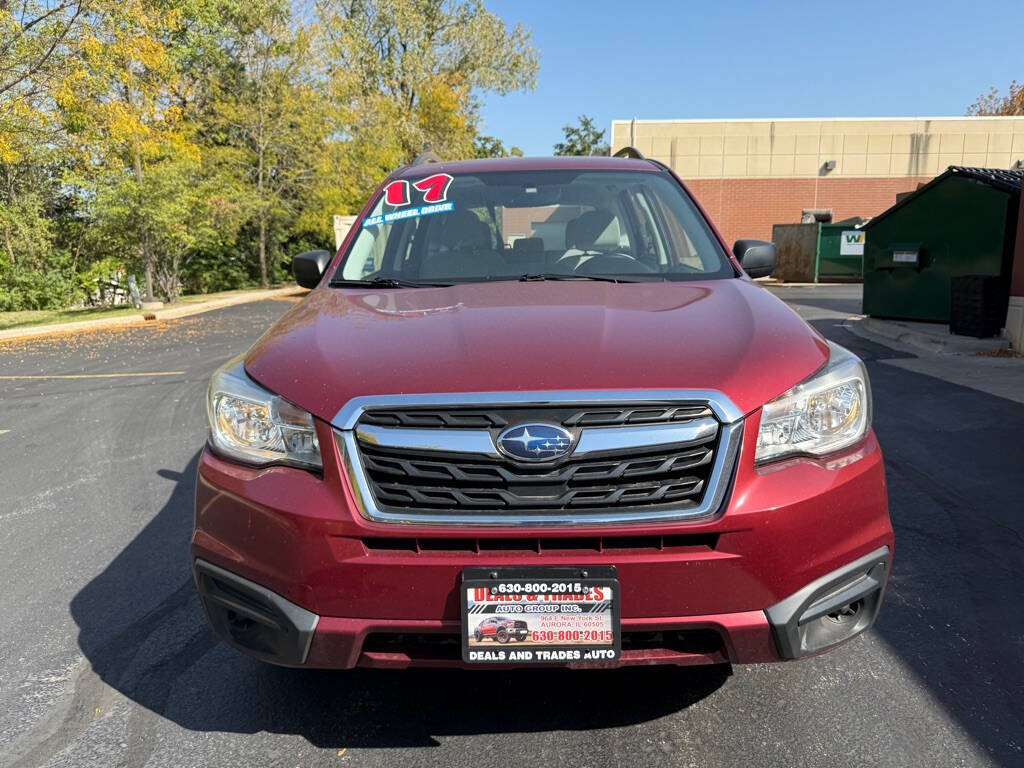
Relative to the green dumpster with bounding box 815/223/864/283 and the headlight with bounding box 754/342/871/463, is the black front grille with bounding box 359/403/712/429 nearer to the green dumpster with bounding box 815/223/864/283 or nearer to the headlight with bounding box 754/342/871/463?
the headlight with bounding box 754/342/871/463

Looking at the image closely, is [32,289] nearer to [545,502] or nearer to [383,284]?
[383,284]

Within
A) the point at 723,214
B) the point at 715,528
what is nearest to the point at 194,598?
the point at 715,528

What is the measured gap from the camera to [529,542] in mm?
1924

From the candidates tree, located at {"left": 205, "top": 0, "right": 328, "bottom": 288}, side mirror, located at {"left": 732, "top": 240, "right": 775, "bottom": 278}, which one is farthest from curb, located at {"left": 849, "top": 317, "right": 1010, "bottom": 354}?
tree, located at {"left": 205, "top": 0, "right": 328, "bottom": 288}

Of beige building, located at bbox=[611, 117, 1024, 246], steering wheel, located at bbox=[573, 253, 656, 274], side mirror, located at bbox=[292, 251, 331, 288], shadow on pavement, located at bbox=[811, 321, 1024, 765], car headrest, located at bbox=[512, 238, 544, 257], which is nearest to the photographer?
shadow on pavement, located at bbox=[811, 321, 1024, 765]

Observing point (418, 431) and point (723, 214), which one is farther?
point (723, 214)

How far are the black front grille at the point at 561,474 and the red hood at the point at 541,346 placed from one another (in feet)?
0.24

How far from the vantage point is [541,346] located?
7.04ft

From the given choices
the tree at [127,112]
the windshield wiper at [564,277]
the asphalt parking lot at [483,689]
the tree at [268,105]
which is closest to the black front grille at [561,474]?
the asphalt parking lot at [483,689]

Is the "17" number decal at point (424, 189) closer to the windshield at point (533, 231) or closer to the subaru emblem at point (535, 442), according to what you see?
the windshield at point (533, 231)

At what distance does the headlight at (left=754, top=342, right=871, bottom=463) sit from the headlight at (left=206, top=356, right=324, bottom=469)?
1.24 metres

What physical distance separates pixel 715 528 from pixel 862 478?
0.51 metres

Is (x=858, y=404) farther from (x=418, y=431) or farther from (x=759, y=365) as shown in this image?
(x=418, y=431)

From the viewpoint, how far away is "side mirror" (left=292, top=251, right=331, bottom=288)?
3.62m
